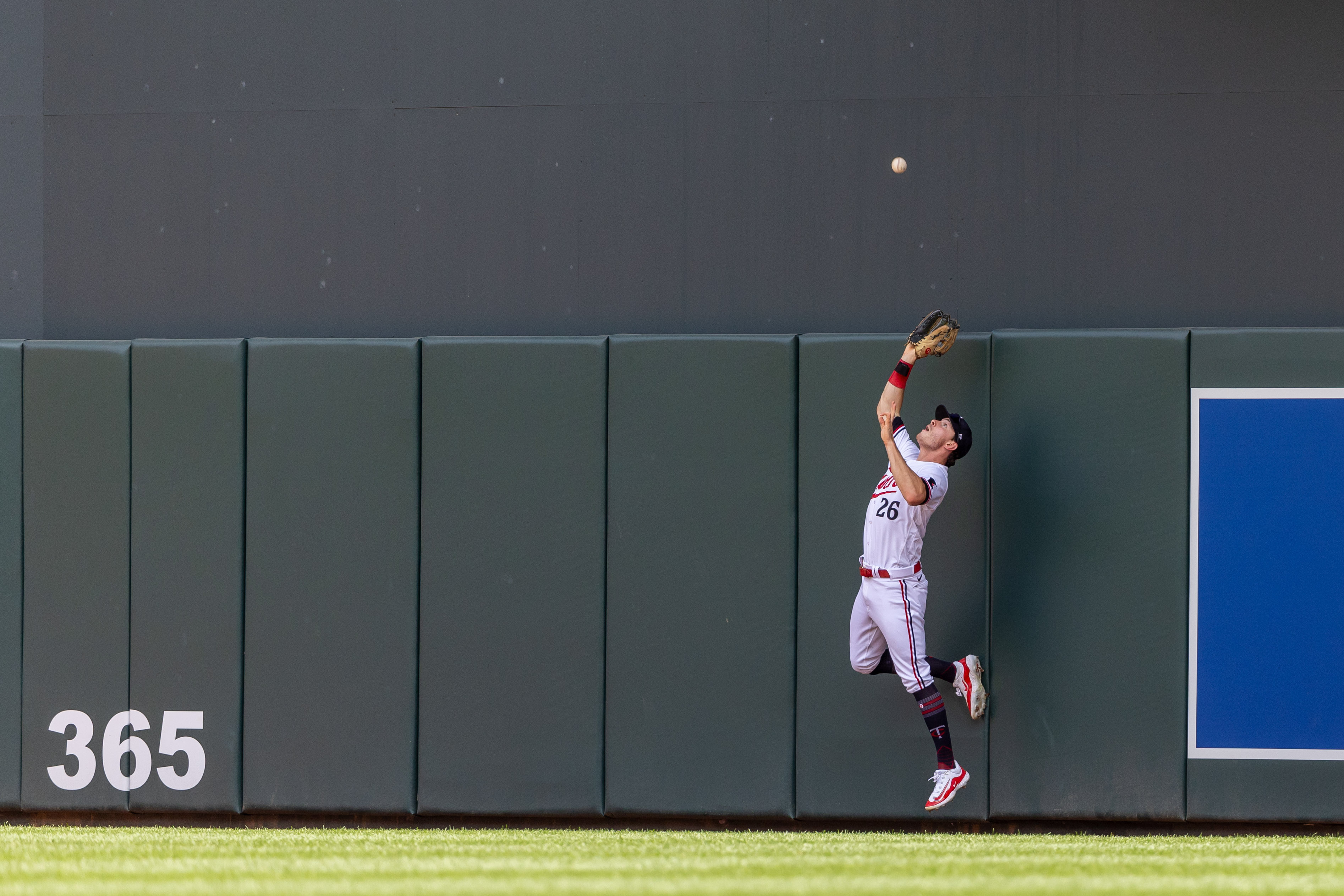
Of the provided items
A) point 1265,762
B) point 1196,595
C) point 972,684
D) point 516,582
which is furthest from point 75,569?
point 1265,762

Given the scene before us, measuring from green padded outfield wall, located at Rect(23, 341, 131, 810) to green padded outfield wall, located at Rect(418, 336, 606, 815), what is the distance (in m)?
1.35

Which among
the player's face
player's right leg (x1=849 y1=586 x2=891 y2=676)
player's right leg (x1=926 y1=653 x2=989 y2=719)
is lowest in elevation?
player's right leg (x1=926 y1=653 x2=989 y2=719)

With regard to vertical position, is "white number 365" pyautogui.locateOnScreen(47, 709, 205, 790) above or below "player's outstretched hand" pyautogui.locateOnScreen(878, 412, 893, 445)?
below

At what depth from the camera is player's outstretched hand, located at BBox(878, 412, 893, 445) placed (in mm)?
4098

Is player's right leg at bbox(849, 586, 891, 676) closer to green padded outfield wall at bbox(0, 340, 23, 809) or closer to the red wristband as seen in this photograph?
the red wristband

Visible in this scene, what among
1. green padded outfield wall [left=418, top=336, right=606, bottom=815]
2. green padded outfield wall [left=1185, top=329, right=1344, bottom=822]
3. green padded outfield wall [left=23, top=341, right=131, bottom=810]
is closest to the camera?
green padded outfield wall [left=1185, top=329, right=1344, bottom=822]

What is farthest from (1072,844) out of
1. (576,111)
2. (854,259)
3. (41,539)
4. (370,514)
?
(41,539)

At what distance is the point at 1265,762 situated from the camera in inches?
170

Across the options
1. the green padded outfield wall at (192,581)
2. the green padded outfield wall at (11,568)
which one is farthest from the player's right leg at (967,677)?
the green padded outfield wall at (11,568)

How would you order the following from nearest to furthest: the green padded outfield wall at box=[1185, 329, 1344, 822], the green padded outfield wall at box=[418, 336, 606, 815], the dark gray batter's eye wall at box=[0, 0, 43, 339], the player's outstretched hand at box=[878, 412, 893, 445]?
the player's outstretched hand at box=[878, 412, 893, 445] → the green padded outfield wall at box=[1185, 329, 1344, 822] → the green padded outfield wall at box=[418, 336, 606, 815] → the dark gray batter's eye wall at box=[0, 0, 43, 339]

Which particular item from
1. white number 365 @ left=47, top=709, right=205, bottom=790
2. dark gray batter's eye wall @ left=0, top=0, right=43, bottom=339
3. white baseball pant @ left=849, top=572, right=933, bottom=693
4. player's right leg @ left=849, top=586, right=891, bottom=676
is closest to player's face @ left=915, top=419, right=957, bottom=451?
white baseball pant @ left=849, top=572, right=933, bottom=693

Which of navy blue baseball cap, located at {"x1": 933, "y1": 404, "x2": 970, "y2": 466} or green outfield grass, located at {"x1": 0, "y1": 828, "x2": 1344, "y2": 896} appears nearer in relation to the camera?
green outfield grass, located at {"x1": 0, "y1": 828, "x2": 1344, "y2": 896}

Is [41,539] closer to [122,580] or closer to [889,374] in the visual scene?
[122,580]

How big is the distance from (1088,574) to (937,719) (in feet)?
2.86
